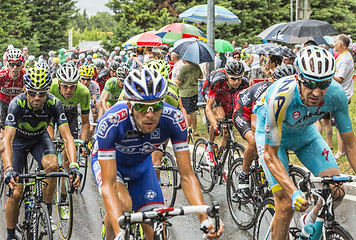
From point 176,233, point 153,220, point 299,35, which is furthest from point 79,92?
point 299,35

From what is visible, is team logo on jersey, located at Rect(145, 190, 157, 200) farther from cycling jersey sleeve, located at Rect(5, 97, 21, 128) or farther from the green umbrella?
the green umbrella

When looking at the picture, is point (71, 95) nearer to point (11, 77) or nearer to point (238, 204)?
point (11, 77)

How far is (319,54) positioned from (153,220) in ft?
6.07

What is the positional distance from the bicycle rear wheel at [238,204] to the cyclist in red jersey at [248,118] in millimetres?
212

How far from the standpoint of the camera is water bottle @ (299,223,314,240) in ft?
13.4

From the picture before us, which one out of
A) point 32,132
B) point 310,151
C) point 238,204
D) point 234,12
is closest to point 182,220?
point 238,204

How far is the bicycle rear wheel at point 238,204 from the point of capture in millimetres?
6363

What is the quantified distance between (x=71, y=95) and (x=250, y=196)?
3.12 m

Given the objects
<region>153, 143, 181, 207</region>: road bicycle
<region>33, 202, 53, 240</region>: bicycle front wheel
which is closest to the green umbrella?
<region>153, 143, 181, 207</region>: road bicycle

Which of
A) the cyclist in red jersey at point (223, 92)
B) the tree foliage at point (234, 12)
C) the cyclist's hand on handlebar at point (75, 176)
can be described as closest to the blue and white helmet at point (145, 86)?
the cyclist's hand on handlebar at point (75, 176)

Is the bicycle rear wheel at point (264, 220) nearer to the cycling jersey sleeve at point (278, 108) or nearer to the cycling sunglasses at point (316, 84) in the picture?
the cycling jersey sleeve at point (278, 108)

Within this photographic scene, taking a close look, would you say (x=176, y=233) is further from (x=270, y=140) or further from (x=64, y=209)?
(x=270, y=140)

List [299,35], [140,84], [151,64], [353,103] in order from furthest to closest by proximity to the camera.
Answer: [353,103], [299,35], [151,64], [140,84]

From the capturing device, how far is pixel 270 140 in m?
4.17
